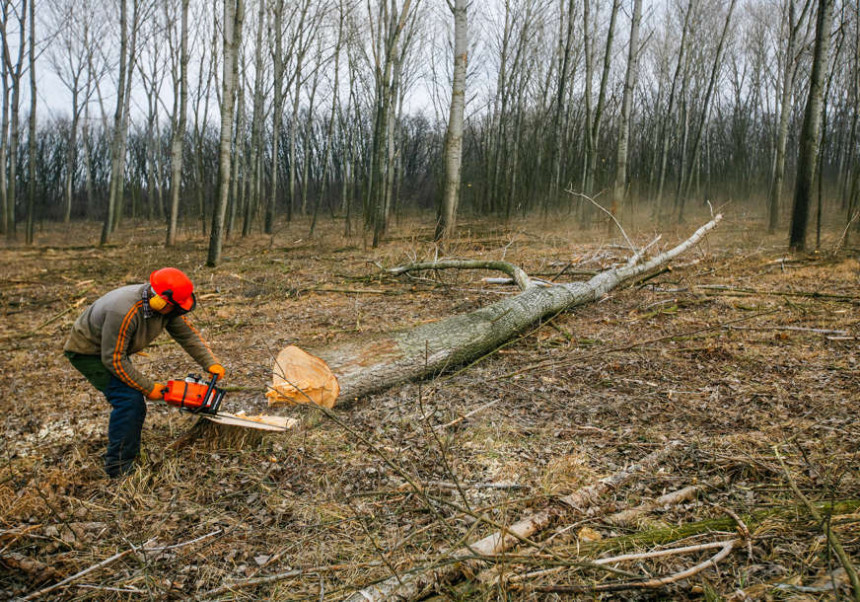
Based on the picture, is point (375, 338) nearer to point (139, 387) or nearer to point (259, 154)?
point (139, 387)

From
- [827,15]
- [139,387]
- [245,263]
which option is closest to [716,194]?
[827,15]

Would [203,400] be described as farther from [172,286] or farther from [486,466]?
[486,466]

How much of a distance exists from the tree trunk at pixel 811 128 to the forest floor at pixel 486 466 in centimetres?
354

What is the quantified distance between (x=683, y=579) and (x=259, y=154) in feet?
67.6

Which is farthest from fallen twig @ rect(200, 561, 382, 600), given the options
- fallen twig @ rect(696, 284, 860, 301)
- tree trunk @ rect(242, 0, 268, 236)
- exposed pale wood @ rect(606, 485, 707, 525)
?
tree trunk @ rect(242, 0, 268, 236)

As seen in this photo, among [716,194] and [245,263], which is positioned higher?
[716,194]

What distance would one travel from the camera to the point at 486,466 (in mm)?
3119

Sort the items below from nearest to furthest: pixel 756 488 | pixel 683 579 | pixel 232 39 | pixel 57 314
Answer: pixel 683 579, pixel 756 488, pixel 57 314, pixel 232 39

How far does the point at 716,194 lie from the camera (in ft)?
82.8

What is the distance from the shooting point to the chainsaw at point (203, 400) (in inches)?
126

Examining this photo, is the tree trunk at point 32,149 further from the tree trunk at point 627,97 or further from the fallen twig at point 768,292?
the fallen twig at point 768,292

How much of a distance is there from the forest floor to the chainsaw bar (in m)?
0.12

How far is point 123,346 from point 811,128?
36.7ft

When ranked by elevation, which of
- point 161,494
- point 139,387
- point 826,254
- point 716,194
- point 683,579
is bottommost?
point 161,494
